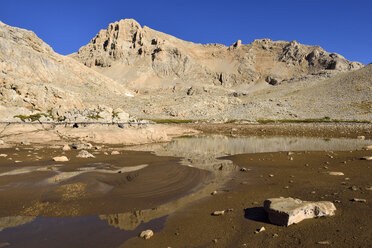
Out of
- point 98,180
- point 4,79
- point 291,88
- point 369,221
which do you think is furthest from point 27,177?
point 291,88

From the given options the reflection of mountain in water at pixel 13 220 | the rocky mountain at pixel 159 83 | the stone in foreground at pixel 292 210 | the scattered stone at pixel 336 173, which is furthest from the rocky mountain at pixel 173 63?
the stone in foreground at pixel 292 210

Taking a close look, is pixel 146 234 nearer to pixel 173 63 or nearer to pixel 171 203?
pixel 171 203

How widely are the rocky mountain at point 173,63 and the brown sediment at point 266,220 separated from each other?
527ft

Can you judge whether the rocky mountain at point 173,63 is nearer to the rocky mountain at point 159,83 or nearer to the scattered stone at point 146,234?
the rocky mountain at point 159,83

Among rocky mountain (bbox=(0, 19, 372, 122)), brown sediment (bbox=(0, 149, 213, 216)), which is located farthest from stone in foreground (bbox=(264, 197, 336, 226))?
rocky mountain (bbox=(0, 19, 372, 122))

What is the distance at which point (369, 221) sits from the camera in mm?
6031

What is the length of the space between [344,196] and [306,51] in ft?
684

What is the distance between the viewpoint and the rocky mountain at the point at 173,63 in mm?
174375

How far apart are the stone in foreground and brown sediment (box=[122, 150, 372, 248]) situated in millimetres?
160

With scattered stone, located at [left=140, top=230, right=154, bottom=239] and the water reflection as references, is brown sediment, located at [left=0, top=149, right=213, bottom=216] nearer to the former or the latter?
the water reflection

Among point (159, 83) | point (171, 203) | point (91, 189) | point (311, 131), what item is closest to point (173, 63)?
point (159, 83)

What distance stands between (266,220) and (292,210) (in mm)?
791

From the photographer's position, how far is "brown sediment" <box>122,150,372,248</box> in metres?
5.55

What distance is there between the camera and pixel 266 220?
6.51 meters
